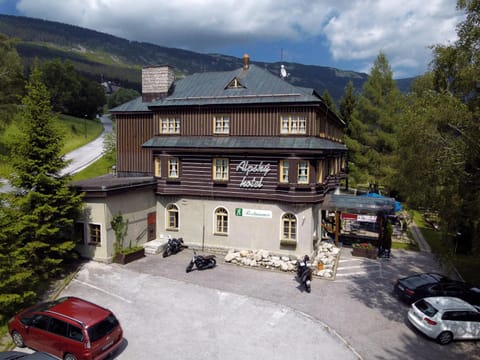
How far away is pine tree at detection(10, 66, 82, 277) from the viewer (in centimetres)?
1740

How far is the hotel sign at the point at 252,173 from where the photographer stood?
23.6 metres

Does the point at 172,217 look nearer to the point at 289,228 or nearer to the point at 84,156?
the point at 289,228

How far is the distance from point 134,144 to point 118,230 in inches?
366

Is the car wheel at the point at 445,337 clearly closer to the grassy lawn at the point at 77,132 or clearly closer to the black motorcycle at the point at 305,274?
the black motorcycle at the point at 305,274

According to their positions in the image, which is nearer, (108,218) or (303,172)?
(108,218)

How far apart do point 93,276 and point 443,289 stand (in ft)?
60.0

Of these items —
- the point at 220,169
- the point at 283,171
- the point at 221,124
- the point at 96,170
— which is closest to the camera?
the point at 283,171

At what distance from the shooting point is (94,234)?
21.7 metres

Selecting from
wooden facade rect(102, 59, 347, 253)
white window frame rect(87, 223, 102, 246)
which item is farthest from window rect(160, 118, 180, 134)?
white window frame rect(87, 223, 102, 246)

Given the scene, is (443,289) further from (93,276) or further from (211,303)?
(93,276)

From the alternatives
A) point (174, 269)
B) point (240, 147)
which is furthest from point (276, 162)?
point (174, 269)

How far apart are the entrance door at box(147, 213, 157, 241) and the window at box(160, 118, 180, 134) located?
6.40 m

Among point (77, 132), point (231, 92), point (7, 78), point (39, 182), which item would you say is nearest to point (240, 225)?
point (231, 92)

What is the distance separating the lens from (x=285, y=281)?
796 inches
